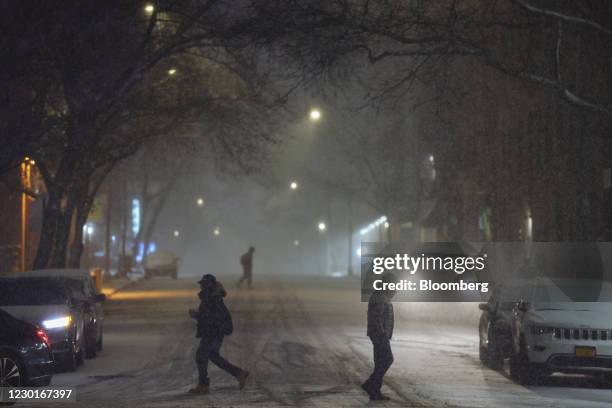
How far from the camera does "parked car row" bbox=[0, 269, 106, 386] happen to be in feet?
49.1

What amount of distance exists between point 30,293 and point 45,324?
151 cm

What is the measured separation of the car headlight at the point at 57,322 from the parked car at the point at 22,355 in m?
3.61

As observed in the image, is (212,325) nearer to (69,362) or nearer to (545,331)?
(69,362)

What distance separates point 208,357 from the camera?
53.7 feet

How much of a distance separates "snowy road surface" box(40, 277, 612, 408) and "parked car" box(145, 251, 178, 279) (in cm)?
3811

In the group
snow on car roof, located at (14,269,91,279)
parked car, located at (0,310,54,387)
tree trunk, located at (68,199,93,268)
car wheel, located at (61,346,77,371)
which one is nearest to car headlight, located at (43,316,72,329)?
car wheel, located at (61,346,77,371)

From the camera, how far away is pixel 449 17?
1925 centimetres

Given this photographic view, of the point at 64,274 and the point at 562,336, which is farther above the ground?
the point at 64,274

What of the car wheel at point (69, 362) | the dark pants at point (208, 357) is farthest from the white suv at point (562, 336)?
the car wheel at point (69, 362)

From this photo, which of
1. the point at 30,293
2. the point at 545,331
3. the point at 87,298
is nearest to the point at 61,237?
the point at 87,298

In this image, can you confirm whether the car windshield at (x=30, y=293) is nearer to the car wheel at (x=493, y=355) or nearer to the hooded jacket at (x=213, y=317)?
the hooded jacket at (x=213, y=317)

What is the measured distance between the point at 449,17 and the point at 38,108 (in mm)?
15459

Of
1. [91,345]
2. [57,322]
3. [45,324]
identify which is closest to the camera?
[45,324]

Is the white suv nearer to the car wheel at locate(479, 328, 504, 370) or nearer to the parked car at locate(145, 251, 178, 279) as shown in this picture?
the car wheel at locate(479, 328, 504, 370)
